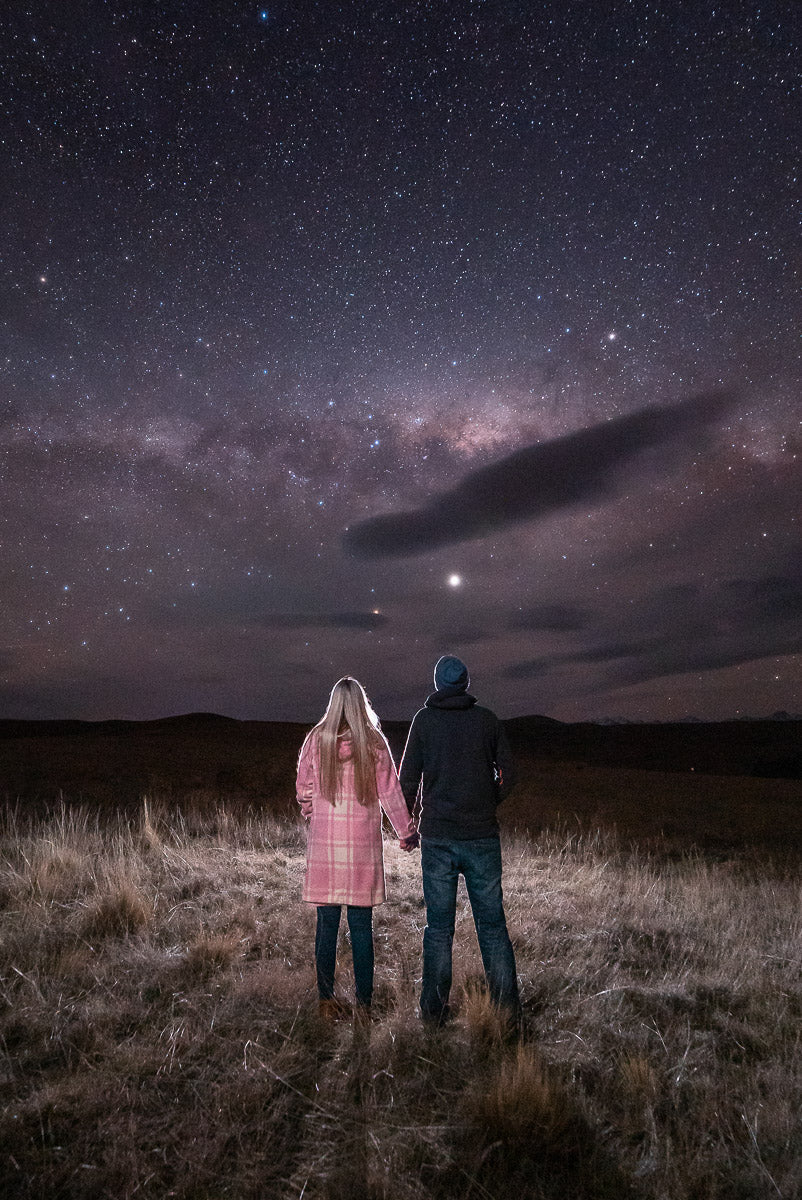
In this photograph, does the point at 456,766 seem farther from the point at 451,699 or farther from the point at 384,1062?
the point at 384,1062

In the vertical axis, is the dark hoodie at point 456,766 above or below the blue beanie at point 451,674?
below

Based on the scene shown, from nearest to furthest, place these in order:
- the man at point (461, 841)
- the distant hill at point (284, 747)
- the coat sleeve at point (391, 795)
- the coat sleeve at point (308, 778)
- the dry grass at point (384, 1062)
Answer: the dry grass at point (384, 1062) < the man at point (461, 841) < the coat sleeve at point (391, 795) < the coat sleeve at point (308, 778) < the distant hill at point (284, 747)

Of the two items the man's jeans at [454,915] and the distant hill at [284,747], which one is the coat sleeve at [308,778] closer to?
the man's jeans at [454,915]

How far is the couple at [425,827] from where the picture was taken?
372 centimetres

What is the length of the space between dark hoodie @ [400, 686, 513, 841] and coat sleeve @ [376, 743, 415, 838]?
7cm

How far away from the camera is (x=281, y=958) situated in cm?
471

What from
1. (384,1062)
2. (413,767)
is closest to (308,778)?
(413,767)

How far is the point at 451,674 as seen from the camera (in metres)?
3.93

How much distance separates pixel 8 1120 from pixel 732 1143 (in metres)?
3.05

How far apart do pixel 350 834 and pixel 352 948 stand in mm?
697

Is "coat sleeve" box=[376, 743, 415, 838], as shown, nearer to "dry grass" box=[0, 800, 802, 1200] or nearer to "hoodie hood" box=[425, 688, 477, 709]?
"hoodie hood" box=[425, 688, 477, 709]

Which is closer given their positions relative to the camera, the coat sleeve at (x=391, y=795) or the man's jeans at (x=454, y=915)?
the man's jeans at (x=454, y=915)

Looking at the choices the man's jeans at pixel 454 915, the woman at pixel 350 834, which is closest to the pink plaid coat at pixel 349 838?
the woman at pixel 350 834

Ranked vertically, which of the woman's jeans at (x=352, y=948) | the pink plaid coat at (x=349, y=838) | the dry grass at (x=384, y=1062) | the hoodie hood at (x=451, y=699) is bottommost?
the dry grass at (x=384, y=1062)
